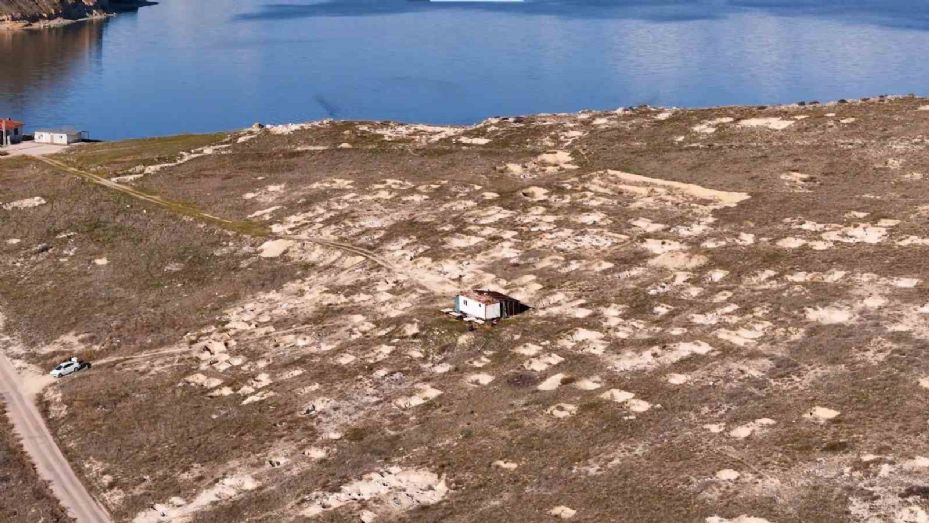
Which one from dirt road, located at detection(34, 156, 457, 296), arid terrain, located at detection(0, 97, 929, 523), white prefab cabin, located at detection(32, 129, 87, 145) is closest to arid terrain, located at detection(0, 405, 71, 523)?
arid terrain, located at detection(0, 97, 929, 523)

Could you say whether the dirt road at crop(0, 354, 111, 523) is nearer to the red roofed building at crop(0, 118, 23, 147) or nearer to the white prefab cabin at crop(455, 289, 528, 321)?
the white prefab cabin at crop(455, 289, 528, 321)

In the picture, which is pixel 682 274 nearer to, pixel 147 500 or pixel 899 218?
pixel 899 218

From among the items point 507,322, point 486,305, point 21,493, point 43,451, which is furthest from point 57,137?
point 21,493

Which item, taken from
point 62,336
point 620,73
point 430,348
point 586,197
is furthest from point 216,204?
point 620,73

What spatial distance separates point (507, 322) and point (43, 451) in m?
28.8

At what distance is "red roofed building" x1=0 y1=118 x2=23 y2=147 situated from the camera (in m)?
133

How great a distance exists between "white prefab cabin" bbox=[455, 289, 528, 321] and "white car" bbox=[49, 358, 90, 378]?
26.1 meters

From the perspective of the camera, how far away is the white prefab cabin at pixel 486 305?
68125 millimetres

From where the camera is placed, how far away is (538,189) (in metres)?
93.5

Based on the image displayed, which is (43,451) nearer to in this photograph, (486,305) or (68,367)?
(68,367)

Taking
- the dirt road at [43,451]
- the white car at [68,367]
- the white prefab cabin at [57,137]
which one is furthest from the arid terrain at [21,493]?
the white prefab cabin at [57,137]

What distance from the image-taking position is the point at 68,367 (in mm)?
72125

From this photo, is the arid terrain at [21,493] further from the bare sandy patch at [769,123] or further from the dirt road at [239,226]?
the bare sandy patch at [769,123]

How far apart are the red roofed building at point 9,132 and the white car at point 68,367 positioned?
70.0 meters
